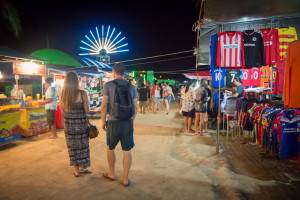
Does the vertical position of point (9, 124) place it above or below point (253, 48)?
below

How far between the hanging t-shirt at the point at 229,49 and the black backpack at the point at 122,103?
2555 millimetres

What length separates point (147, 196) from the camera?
2895 mm

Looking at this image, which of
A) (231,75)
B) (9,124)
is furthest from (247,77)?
(9,124)

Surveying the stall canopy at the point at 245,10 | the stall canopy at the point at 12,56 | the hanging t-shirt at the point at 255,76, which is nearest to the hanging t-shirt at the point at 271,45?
the stall canopy at the point at 245,10

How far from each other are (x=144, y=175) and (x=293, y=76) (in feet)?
9.96

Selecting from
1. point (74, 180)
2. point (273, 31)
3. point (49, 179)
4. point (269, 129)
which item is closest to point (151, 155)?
point (74, 180)

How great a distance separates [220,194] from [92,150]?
3415 mm

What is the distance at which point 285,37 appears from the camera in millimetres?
4629

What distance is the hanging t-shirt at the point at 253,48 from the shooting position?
463 cm

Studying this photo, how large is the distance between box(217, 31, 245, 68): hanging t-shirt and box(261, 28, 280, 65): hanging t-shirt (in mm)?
678

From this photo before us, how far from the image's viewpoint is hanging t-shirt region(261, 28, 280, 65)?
464 centimetres

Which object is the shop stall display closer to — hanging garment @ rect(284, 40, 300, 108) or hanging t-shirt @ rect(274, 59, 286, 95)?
hanging garment @ rect(284, 40, 300, 108)

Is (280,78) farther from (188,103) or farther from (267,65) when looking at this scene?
(188,103)

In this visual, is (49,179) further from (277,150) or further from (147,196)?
(277,150)
